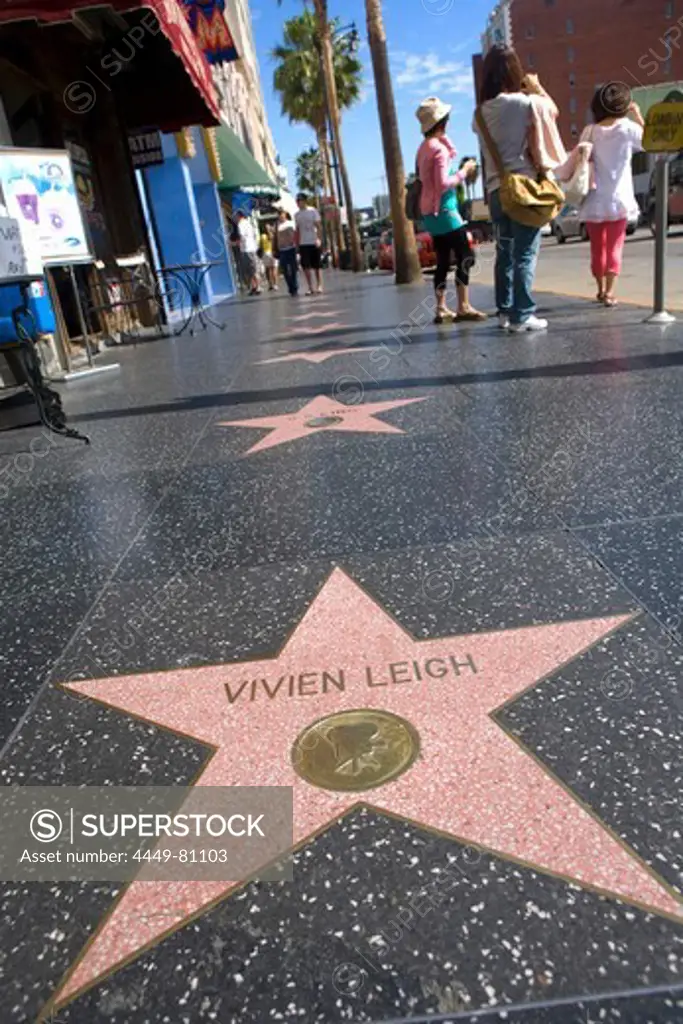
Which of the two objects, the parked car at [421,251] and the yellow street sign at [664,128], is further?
the parked car at [421,251]

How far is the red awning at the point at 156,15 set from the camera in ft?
19.3

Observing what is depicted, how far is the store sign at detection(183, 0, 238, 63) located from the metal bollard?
10.8 m

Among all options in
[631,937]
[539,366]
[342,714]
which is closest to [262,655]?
[342,714]

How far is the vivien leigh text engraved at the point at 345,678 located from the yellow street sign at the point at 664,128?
5.00 metres

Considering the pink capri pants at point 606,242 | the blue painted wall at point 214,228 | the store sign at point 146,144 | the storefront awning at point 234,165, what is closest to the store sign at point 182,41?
the store sign at point 146,144

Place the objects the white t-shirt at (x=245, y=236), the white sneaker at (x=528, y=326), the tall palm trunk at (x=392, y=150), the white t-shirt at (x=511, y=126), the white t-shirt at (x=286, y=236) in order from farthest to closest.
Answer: the white t-shirt at (x=245, y=236) → the white t-shirt at (x=286, y=236) → the tall palm trunk at (x=392, y=150) → the white sneaker at (x=528, y=326) → the white t-shirt at (x=511, y=126)

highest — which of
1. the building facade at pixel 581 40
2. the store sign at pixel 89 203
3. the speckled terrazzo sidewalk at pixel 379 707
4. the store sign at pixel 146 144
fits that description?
the building facade at pixel 581 40

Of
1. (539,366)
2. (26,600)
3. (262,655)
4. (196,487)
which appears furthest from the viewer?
(539,366)

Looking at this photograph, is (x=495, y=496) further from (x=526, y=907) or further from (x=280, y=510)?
(x=526, y=907)

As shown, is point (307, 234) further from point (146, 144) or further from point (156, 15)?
point (156, 15)

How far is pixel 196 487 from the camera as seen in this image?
3.28 metres

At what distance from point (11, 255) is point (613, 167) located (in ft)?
16.3

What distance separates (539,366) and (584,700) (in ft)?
12.1

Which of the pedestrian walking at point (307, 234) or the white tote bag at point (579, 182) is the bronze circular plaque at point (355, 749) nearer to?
the white tote bag at point (579, 182)
